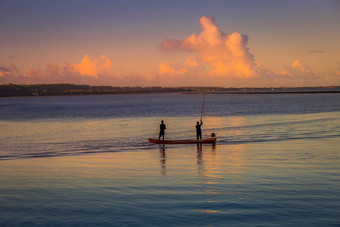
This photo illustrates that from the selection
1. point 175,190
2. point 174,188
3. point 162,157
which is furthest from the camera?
point 162,157

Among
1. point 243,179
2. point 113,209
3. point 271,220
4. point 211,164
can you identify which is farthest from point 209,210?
point 211,164

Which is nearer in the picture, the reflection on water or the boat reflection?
the reflection on water

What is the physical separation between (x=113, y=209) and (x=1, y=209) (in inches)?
173

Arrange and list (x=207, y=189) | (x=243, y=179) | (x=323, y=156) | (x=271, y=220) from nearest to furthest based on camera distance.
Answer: (x=271, y=220) → (x=207, y=189) → (x=243, y=179) → (x=323, y=156)

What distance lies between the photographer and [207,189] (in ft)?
51.6

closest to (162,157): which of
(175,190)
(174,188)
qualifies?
(174,188)

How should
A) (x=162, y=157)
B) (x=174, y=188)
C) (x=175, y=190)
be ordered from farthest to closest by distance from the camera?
1. (x=162, y=157)
2. (x=174, y=188)
3. (x=175, y=190)

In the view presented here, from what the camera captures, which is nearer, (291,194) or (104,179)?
(291,194)

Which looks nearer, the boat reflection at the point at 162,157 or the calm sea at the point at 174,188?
the calm sea at the point at 174,188

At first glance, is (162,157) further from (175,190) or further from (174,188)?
(175,190)

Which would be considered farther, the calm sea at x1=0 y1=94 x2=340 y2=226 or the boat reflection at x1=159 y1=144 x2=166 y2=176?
the boat reflection at x1=159 y1=144 x2=166 y2=176

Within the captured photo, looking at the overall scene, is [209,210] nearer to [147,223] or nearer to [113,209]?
[147,223]

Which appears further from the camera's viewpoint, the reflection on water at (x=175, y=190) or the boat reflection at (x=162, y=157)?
the boat reflection at (x=162, y=157)

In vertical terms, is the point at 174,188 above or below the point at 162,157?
below
